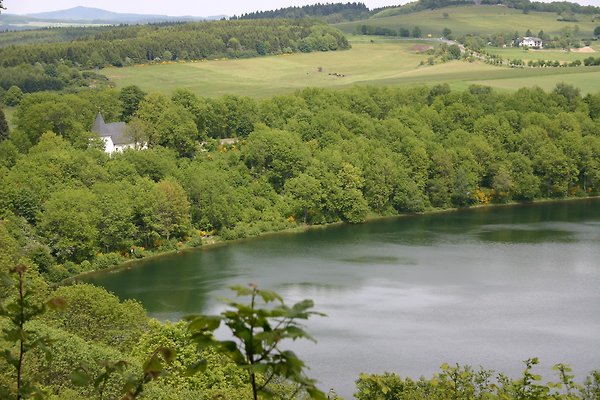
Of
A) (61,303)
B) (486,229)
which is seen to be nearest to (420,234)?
(486,229)

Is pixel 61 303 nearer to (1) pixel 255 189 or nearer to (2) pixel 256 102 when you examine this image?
(1) pixel 255 189

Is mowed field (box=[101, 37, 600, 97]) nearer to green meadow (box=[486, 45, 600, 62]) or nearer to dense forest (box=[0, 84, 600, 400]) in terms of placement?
green meadow (box=[486, 45, 600, 62])

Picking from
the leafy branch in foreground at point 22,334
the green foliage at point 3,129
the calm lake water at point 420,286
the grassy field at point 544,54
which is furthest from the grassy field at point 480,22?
the leafy branch in foreground at point 22,334

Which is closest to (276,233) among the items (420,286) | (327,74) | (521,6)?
(420,286)

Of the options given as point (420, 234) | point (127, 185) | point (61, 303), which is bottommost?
point (420, 234)

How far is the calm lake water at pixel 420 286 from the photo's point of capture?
2273 cm

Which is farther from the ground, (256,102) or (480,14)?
(480,14)

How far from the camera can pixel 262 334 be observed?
3613 mm

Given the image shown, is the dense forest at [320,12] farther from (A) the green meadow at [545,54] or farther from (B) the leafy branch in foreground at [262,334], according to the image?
(B) the leafy branch in foreground at [262,334]

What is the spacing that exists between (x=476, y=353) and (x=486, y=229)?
17.1 meters

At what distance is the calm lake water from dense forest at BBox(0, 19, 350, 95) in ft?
92.0

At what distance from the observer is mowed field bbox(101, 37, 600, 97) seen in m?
60.9

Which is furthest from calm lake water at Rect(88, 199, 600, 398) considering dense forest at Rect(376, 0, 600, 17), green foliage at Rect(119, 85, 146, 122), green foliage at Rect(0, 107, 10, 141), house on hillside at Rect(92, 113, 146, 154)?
dense forest at Rect(376, 0, 600, 17)

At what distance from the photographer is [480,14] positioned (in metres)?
96.1
